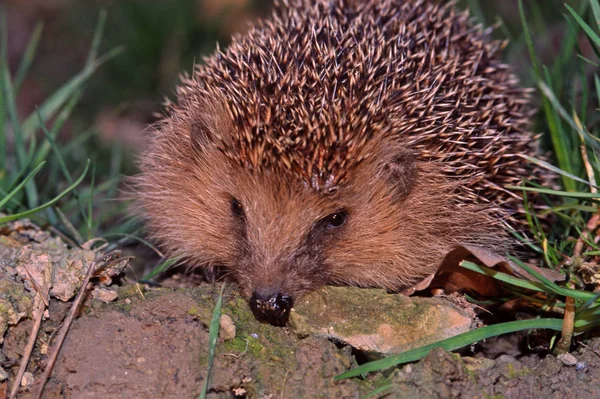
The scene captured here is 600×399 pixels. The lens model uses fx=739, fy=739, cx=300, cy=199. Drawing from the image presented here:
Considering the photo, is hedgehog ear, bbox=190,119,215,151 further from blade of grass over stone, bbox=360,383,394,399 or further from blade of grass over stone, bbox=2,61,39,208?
blade of grass over stone, bbox=360,383,394,399

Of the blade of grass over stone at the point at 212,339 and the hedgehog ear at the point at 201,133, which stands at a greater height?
the hedgehog ear at the point at 201,133

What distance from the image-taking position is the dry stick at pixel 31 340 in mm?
1916

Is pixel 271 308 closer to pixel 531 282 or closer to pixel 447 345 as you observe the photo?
pixel 447 345

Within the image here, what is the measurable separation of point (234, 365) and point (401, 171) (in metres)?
0.83

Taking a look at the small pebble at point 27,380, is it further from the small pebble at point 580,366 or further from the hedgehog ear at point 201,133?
the small pebble at point 580,366

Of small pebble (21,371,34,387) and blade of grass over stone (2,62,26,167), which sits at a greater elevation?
blade of grass over stone (2,62,26,167)

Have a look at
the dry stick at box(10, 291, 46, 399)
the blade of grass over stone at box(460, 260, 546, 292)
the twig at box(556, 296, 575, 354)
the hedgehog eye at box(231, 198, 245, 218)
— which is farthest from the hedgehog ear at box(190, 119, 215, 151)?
the twig at box(556, 296, 575, 354)

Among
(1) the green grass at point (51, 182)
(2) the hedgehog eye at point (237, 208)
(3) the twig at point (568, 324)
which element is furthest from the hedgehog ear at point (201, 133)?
(3) the twig at point (568, 324)

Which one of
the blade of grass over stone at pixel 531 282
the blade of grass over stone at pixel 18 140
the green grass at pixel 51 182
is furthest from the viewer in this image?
the blade of grass over stone at pixel 18 140

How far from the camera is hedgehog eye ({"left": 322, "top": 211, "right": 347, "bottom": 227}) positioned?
2.32 meters

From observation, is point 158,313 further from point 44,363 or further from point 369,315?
point 369,315

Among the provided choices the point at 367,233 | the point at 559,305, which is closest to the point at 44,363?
the point at 367,233

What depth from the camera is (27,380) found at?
1950 millimetres

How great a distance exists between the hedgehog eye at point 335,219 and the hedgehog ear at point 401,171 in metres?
0.19
